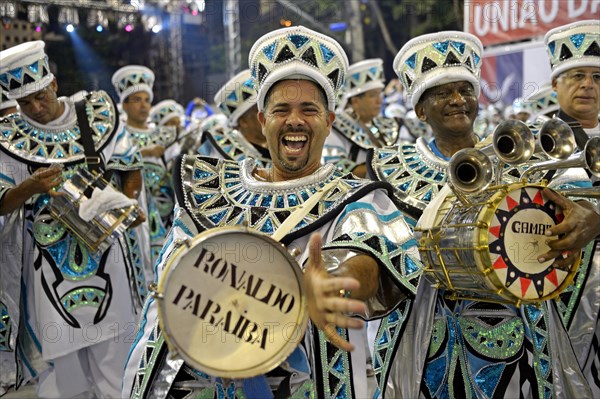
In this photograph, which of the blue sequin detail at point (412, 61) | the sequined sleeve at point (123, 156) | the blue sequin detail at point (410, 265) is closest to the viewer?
the blue sequin detail at point (410, 265)

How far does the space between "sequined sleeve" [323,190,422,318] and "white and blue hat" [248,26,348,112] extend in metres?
0.44

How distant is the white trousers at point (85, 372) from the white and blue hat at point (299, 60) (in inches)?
116

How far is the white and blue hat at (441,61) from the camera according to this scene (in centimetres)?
381

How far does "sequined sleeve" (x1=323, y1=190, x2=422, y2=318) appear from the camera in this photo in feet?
8.93

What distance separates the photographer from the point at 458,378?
3.48 metres

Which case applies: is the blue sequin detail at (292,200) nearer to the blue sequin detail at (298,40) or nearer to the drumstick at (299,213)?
the drumstick at (299,213)

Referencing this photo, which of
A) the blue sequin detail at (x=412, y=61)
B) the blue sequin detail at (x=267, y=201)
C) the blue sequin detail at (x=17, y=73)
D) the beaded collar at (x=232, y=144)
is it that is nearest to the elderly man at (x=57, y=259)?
the blue sequin detail at (x=17, y=73)

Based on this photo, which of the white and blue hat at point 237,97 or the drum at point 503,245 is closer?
the drum at point 503,245

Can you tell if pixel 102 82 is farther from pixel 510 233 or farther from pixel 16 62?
pixel 510 233

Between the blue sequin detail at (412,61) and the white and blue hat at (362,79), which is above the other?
the blue sequin detail at (412,61)

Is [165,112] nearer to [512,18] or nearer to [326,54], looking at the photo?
[512,18]

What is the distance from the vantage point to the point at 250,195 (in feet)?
9.97

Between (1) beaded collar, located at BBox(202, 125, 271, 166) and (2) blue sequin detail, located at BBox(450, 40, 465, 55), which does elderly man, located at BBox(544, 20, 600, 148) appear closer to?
(2) blue sequin detail, located at BBox(450, 40, 465, 55)

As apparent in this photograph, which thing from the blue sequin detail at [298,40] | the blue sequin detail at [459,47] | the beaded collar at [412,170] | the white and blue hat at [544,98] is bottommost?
the white and blue hat at [544,98]
